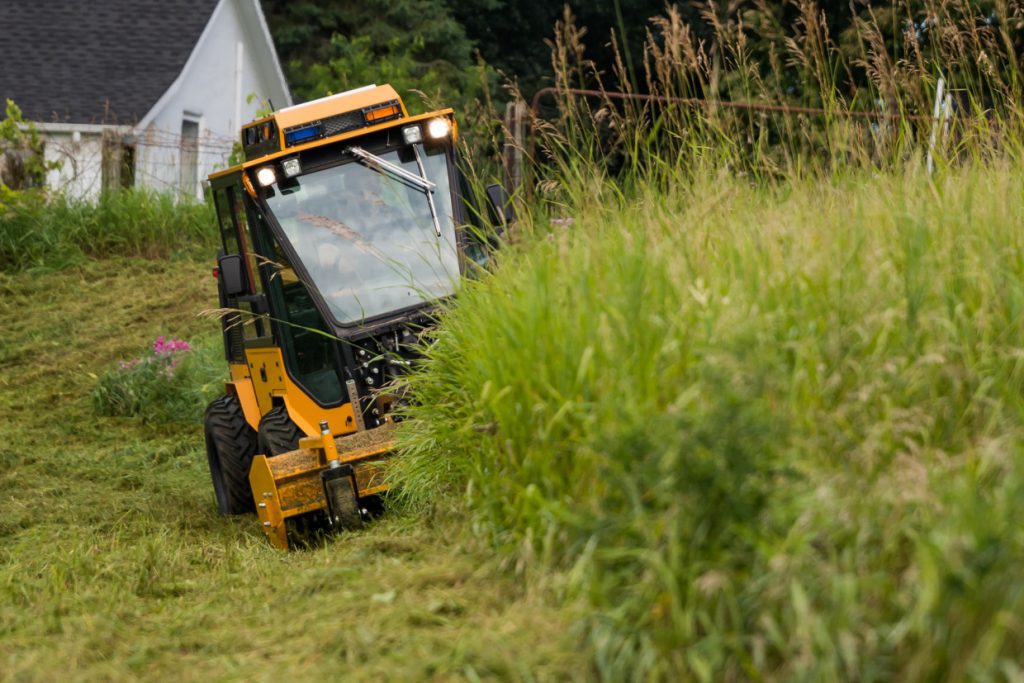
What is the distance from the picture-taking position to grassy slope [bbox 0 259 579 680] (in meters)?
3.93

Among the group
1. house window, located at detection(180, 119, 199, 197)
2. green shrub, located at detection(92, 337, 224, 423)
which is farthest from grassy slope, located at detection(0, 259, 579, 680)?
house window, located at detection(180, 119, 199, 197)

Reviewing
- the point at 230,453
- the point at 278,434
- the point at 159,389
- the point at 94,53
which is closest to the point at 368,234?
the point at 278,434

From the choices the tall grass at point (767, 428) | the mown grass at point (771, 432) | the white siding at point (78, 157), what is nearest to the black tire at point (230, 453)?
the tall grass at point (767, 428)

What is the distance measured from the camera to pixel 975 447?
383cm

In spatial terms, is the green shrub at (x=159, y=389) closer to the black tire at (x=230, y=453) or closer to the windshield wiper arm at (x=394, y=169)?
the black tire at (x=230, y=453)

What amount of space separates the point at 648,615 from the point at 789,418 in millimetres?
686

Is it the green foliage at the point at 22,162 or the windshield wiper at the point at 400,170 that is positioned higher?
the green foliage at the point at 22,162

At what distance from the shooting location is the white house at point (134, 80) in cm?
2006

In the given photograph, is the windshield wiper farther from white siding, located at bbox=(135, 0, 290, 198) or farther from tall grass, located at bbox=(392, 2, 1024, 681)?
white siding, located at bbox=(135, 0, 290, 198)

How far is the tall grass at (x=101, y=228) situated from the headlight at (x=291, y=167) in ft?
33.7

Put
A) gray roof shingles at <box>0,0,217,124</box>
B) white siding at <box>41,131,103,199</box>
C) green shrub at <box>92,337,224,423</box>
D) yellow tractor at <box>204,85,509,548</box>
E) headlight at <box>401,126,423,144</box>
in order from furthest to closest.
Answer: gray roof shingles at <box>0,0,217,124</box> < white siding at <box>41,131,103,199</box> < green shrub at <box>92,337,224,423</box> < headlight at <box>401,126,423,144</box> < yellow tractor at <box>204,85,509,548</box>

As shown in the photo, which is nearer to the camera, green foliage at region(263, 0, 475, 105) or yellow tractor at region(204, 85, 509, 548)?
yellow tractor at region(204, 85, 509, 548)

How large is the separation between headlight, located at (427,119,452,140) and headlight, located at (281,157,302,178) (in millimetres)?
746

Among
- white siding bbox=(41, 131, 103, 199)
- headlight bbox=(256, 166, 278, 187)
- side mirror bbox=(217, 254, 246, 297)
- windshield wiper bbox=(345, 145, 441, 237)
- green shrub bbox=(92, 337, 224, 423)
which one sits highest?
white siding bbox=(41, 131, 103, 199)
